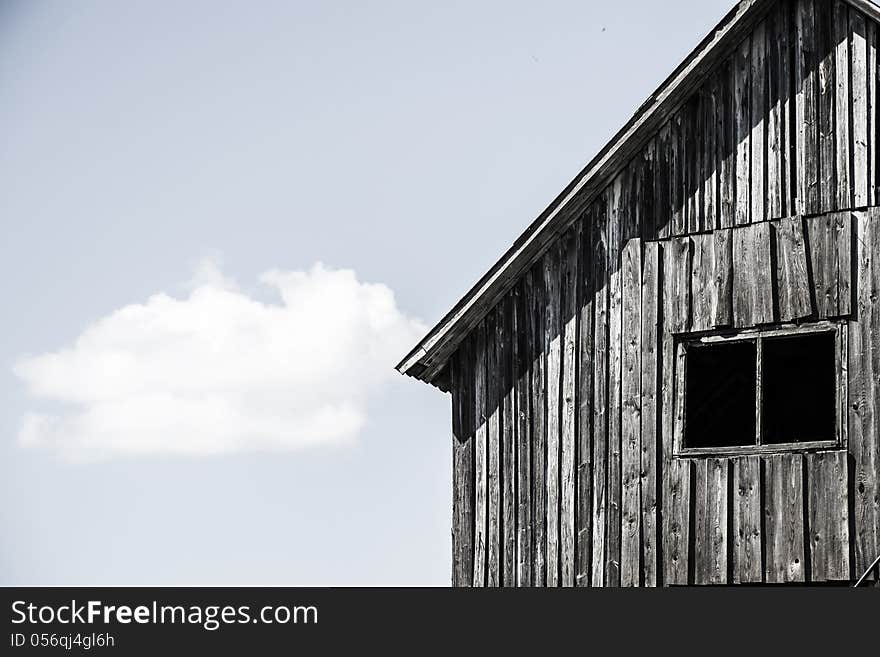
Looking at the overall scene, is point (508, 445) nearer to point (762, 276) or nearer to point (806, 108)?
point (762, 276)

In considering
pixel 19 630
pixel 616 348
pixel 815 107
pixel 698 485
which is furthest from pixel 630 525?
pixel 19 630

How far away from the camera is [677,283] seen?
14117mm

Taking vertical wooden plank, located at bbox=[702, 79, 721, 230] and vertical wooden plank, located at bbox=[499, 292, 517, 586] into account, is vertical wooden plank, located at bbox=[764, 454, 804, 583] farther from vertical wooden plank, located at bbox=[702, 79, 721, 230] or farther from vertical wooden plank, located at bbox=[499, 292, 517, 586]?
vertical wooden plank, located at bbox=[499, 292, 517, 586]

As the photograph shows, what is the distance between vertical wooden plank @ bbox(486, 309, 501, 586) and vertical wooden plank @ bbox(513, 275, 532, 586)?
216mm

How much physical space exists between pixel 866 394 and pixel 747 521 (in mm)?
1585

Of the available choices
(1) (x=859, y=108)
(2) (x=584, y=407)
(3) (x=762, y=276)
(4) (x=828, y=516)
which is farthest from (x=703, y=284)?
(4) (x=828, y=516)

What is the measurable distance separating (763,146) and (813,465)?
3145mm

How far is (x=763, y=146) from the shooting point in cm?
1392

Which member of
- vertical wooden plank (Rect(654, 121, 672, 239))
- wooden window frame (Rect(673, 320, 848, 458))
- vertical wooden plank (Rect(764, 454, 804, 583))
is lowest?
vertical wooden plank (Rect(764, 454, 804, 583))

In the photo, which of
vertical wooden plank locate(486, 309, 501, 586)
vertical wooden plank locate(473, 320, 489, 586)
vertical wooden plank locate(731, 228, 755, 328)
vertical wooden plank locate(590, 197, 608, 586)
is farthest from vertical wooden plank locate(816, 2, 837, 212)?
vertical wooden plank locate(473, 320, 489, 586)

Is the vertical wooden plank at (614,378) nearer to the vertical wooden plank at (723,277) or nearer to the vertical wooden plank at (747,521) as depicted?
the vertical wooden plank at (723,277)

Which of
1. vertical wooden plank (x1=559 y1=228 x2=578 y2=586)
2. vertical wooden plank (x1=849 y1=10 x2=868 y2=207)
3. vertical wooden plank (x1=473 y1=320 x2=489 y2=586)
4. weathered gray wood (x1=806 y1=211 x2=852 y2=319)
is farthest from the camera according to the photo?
vertical wooden plank (x1=473 y1=320 x2=489 y2=586)

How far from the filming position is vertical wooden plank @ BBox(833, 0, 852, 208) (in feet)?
44.0

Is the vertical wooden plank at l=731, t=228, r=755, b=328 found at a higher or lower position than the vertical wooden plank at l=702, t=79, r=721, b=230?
lower
